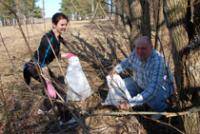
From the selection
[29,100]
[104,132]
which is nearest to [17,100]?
[29,100]

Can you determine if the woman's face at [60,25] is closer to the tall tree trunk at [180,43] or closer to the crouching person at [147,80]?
the crouching person at [147,80]

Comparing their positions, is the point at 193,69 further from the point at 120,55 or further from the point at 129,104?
the point at 120,55

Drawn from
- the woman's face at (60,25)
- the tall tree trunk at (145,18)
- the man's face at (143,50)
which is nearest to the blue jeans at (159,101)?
the man's face at (143,50)

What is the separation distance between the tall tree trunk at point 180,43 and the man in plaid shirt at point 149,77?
1.11 metres

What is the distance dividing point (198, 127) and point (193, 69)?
0.45m

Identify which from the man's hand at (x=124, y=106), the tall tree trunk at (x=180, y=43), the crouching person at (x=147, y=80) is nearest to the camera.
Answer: the tall tree trunk at (x=180, y=43)

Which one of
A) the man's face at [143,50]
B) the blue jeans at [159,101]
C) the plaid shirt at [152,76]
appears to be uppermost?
the man's face at [143,50]

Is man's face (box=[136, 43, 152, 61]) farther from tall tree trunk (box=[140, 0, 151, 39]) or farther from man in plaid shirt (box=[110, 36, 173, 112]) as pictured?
tall tree trunk (box=[140, 0, 151, 39])

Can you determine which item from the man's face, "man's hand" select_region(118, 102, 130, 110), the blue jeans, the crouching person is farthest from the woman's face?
the blue jeans

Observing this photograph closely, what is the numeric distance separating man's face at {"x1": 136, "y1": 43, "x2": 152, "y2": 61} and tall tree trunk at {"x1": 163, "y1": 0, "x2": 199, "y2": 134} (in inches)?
54.4

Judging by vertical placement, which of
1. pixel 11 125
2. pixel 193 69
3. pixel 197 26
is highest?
pixel 197 26

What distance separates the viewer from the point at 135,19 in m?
6.62

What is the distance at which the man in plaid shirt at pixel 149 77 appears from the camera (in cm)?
461

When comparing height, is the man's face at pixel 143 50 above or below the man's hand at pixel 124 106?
above
